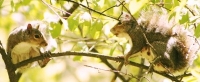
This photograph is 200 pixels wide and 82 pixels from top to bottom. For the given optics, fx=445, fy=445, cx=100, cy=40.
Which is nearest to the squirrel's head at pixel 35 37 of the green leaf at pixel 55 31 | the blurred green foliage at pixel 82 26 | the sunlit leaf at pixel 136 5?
the blurred green foliage at pixel 82 26

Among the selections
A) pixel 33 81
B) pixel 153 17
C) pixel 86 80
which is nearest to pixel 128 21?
pixel 153 17

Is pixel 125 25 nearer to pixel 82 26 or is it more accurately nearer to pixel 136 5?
pixel 82 26

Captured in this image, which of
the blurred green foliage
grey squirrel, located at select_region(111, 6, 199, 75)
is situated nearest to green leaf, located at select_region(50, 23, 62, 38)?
the blurred green foliage

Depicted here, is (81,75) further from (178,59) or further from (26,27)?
(178,59)

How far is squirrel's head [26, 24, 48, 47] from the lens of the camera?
3.05 metres

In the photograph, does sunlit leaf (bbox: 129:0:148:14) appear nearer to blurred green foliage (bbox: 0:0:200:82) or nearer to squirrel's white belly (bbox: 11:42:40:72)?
blurred green foliage (bbox: 0:0:200:82)

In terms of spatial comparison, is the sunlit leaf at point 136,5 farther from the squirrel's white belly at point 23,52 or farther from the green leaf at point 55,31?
the squirrel's white belly at point 23,52

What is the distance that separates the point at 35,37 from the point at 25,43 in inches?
3.8

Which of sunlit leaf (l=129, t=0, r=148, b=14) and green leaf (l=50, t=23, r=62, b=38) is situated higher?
sunlit leaf (l=129, t=0, r=148, b=14)

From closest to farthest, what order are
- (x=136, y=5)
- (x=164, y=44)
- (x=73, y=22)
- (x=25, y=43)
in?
(x=136, y=5) → (x=73, y=22) → (x=164, y=44) → (x=25, y=43)

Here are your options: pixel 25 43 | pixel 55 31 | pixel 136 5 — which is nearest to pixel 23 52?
pixel 25 43

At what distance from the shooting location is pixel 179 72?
9.78 ft

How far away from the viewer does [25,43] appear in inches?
125

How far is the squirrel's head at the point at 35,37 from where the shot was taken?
3049 mm
